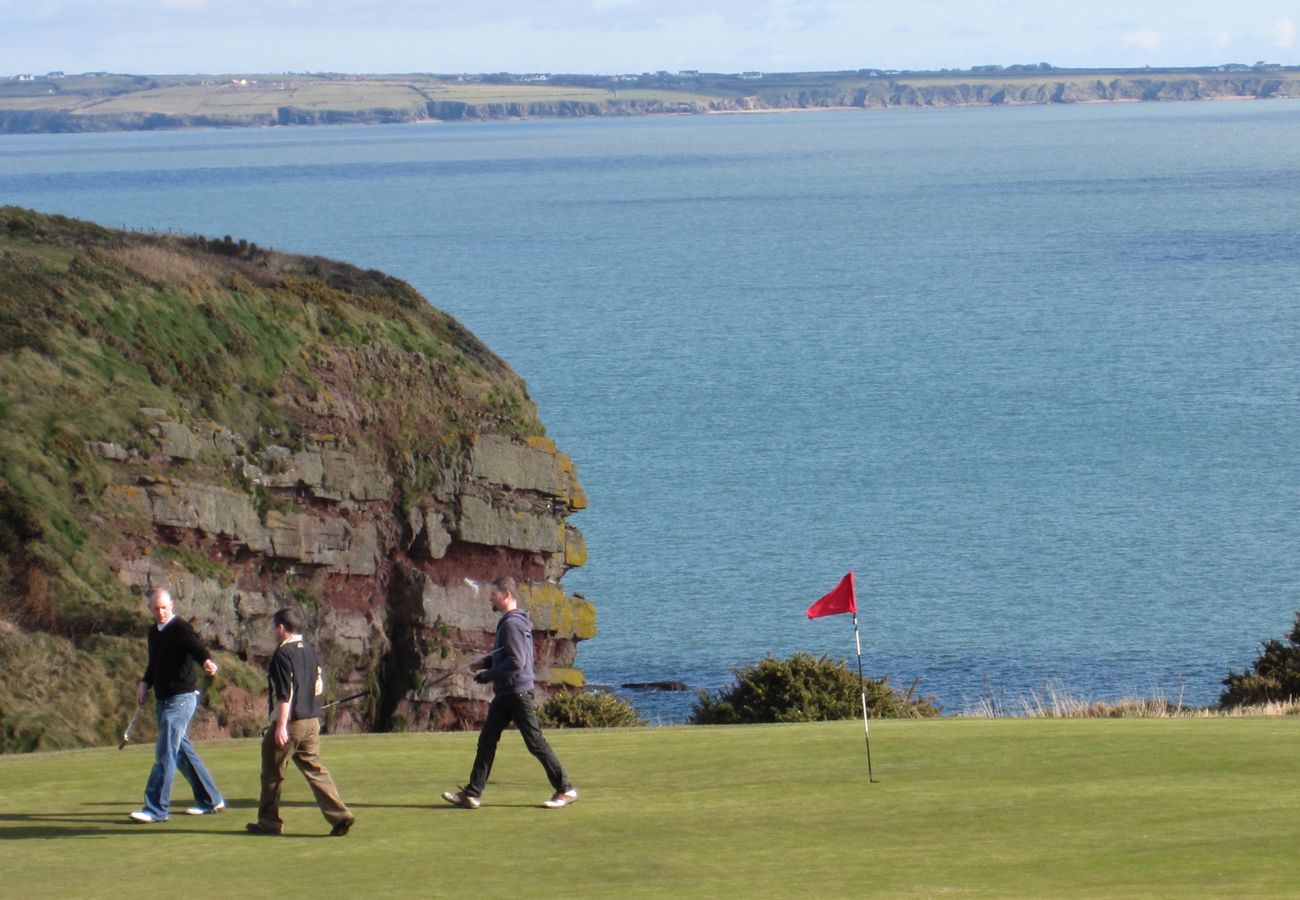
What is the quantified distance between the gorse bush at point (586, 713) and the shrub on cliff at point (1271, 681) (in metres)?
9.06

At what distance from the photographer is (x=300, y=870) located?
1193 centimetres

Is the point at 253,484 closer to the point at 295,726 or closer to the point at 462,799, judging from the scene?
the point at 462,799

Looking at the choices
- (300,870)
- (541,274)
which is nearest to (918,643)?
(300,870)

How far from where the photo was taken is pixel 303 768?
12.8 meters

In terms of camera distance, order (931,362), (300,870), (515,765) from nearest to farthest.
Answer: (300,870), (515,765), (931,362)

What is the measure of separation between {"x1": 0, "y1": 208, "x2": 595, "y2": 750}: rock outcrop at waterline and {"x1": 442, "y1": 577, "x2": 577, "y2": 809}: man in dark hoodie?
1239 centimetres

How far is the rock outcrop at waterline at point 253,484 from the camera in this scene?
90.9 feet

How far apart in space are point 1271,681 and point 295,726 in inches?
699

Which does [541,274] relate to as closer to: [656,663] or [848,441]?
[848,441]

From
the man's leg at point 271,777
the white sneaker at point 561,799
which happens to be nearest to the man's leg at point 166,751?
the man's leg at point 271,777

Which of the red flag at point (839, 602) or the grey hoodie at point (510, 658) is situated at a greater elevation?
the red flag at point (839, 602)

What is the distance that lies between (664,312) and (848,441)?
35775 millimetres

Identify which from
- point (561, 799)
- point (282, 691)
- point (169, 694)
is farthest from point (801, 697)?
point (282, 691)

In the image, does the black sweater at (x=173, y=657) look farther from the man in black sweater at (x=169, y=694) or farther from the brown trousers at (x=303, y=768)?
the brown trousers at (x=303, y=768)
